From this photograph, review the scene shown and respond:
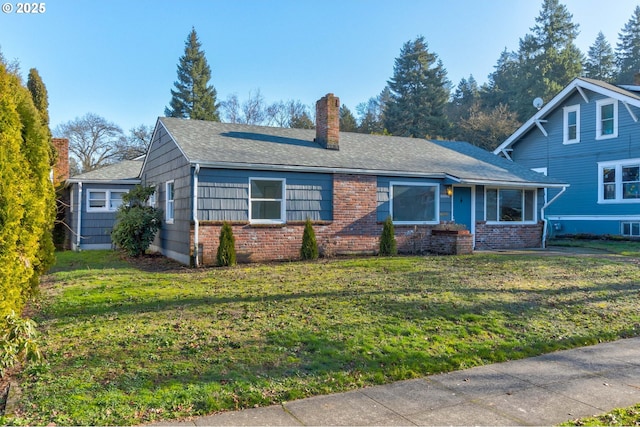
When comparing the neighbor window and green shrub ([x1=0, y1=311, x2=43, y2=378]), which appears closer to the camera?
green shrub ([x1=0, y1=311, x2=43, y2=378])

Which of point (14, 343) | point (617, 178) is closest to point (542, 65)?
point (617, 178)

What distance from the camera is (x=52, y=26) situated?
33.1ft

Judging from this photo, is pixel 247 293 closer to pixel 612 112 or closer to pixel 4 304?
pixel 4 304

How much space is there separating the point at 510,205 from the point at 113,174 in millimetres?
15404

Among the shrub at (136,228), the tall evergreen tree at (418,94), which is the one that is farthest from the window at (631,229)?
the tall evergreen tree at (418,94)

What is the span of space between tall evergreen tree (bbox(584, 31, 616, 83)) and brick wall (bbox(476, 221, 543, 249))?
3557cm

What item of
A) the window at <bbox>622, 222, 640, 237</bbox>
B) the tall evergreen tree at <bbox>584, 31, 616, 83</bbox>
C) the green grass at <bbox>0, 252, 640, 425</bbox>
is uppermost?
the tall evergreen tree at <bbox>584, 31, 616, 83</bbox>

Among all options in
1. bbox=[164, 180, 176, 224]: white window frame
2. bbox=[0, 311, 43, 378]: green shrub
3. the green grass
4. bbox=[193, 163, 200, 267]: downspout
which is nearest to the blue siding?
the green grass

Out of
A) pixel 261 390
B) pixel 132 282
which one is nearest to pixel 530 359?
pixel 261 390

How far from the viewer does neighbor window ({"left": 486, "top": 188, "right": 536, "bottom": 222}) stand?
53.5 ft

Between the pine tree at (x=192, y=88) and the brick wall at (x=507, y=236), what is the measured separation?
3233 cm

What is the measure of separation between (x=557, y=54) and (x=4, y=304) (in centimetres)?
4578

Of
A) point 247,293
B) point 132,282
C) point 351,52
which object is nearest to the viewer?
point 247,293

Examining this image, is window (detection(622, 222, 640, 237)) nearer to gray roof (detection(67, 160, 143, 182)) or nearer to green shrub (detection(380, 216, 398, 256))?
green shrub (detection(380, 216, 398, 256))
